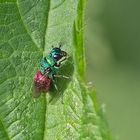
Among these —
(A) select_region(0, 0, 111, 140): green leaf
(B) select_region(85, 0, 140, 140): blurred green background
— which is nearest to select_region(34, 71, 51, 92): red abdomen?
(A) select_region(0, 0, 111, 140): green leaf

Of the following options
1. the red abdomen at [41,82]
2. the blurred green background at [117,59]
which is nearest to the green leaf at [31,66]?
the red abdomen at [41,82]

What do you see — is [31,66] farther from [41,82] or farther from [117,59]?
[117,59]

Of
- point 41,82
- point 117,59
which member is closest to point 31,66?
point 41,82

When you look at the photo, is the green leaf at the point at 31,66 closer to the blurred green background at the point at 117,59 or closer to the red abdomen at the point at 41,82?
the red abdomen at the point at 41,82

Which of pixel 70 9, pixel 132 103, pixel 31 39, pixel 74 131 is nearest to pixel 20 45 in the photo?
pixel 31 39

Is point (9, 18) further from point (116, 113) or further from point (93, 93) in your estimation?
point (116, 113)
